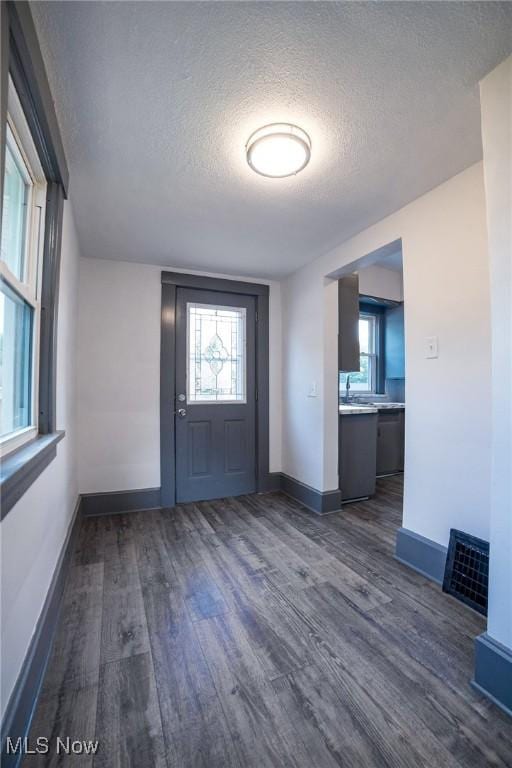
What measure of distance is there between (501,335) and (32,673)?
204 centimetres

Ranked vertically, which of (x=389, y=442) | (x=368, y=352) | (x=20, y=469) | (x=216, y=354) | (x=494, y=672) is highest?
(x=368, y=352)

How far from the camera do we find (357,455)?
328 centimetres

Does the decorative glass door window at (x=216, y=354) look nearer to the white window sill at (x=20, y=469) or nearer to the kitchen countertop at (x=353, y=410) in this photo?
the kitchen countertop at (x=353, y=410)

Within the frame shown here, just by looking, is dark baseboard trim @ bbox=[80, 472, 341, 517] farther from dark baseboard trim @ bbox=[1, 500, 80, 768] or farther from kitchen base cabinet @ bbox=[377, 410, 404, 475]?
kitchen base cabinet @ bbox=[377, 410, 404, 475]

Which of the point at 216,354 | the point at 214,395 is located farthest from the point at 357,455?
the point at 216,354

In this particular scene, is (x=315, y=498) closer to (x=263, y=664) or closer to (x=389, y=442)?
(x=389, y=442)

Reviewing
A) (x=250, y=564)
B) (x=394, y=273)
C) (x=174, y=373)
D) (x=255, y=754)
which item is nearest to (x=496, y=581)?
(x=255, y=754)

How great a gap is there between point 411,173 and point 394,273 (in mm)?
3157

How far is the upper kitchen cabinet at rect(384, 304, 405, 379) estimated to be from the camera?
14.9 ft

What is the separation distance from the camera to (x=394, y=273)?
469 centimetres

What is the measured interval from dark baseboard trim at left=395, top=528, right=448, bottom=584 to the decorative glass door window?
1.95 m

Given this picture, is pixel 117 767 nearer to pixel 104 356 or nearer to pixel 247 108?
pixel 247 108

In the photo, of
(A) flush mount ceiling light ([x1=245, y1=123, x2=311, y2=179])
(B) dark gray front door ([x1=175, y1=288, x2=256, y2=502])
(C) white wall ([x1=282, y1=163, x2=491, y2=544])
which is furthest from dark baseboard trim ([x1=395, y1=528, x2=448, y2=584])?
(A) flush mount ceiling light ([x1=245, y1=123, x2=311, y2=179])

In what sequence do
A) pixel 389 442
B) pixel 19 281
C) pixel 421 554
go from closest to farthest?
pixel 19 281 < pixel 421 554 < pixel 389 442
